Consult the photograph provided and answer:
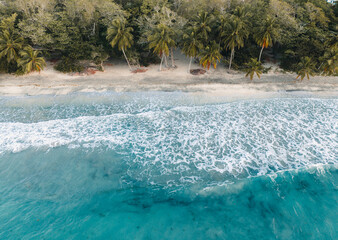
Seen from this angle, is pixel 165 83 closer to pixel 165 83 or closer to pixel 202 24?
pixel 165 83

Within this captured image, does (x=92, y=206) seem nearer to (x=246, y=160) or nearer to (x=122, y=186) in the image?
(x=122, y=186)

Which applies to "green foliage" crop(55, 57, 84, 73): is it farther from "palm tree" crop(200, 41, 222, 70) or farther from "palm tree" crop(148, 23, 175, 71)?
"palm tree" crop(200, 41, 222, 70)

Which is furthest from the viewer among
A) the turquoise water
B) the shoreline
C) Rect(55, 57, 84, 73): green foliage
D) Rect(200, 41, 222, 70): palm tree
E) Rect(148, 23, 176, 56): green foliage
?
Rect(55, 57, 84, 73): green foliage

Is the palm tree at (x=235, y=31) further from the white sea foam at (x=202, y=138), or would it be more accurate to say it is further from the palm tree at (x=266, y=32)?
the white sea foam at (x=202, y=138)

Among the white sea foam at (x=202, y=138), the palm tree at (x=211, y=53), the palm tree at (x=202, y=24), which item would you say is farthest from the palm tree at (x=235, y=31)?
the white sea foam at (x=202, y=138)

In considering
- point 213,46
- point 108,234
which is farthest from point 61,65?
point 108,234

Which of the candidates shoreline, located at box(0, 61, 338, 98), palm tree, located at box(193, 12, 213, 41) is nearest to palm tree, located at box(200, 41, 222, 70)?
palm tree, located at box(193, 12, 213, 41)

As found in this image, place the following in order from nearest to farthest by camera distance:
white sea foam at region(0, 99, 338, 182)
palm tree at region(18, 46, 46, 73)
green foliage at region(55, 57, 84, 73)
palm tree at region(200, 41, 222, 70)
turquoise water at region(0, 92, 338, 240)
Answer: turquoise water at region(0, 92, 338, 240) → white sea foam at region(0, 99, 338, 182) → palm tree at region(18, 46, 46, 73) → palm tree at region(200, 41, 222, 70) → green foliage at region(55, 57, 84, 73)
